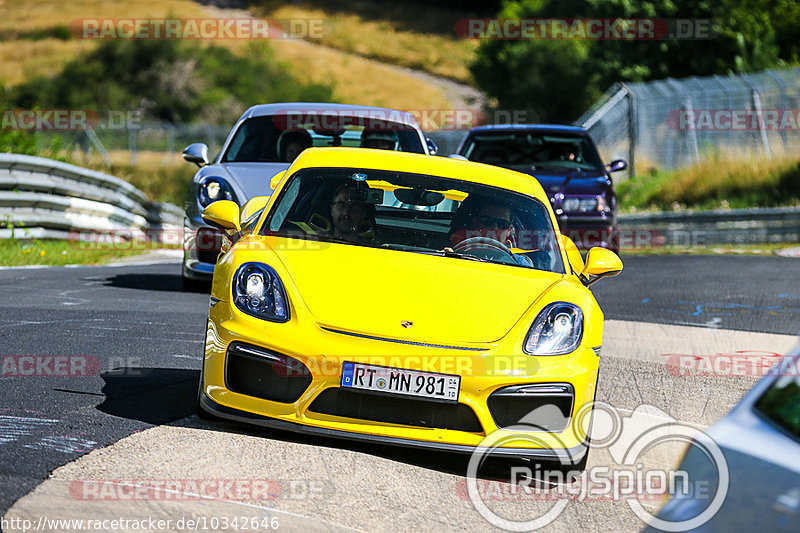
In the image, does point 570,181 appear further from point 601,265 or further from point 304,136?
point 601,265

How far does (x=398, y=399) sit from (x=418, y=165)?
6.43 ft

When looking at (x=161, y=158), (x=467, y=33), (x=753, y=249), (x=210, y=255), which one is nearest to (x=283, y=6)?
(x=467, y=33)

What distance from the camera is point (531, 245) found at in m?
6.28

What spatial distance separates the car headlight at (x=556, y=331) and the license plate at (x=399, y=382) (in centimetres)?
44

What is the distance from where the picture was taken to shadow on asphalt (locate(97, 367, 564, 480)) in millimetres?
5215

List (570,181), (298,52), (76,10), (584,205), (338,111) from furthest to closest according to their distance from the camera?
(76,10) → (298,52) → (570,181) → (584,205) → (338,111)

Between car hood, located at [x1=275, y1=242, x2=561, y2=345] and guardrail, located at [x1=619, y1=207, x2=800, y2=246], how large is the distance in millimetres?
14039

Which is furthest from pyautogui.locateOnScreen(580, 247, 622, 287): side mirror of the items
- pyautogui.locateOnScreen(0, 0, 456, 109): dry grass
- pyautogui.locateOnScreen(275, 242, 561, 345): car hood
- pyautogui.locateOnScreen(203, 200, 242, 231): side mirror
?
pyautogui.locateOnScreen(0, 0, 456, 109): dry grass

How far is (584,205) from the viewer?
13750 mm

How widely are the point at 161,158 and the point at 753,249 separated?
20.6m

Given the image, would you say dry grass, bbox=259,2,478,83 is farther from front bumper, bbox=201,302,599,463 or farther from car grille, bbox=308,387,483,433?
car grille, bbox=308,387,483,433

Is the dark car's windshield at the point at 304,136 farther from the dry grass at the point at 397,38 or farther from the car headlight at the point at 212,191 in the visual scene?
the dry grass at the point at 397,38

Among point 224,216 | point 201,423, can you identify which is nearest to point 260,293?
point 201,423
